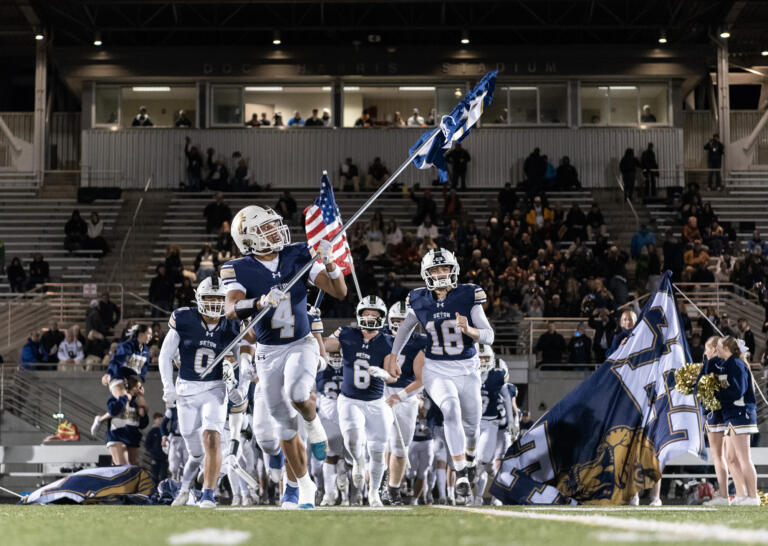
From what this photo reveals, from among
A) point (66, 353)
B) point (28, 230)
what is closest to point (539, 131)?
point (28, 230)

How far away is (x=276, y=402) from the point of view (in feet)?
28.3

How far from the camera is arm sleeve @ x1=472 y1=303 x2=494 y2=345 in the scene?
11031mm

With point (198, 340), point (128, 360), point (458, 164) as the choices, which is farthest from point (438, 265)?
point (458, 164)

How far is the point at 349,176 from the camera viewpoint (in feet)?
104

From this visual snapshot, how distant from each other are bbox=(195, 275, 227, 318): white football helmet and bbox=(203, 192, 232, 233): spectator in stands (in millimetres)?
17452

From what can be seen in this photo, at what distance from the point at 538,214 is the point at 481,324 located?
16.9m

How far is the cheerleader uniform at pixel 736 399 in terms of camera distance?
11.5 metres

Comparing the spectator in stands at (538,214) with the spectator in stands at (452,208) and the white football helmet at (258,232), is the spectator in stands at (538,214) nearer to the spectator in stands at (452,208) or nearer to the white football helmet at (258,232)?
the spectator in stands at (452,208)

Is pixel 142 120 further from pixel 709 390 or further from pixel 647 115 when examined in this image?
pixel 709 390

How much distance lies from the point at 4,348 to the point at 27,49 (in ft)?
49.4

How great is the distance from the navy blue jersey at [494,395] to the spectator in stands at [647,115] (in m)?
21.3

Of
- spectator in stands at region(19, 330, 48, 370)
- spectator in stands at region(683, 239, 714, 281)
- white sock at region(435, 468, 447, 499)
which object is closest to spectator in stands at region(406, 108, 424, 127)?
spectator in stands at region(683, 239, 714, 281)

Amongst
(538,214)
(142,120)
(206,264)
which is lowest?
(206,264)

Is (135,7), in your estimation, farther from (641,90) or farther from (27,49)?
(641,90)
